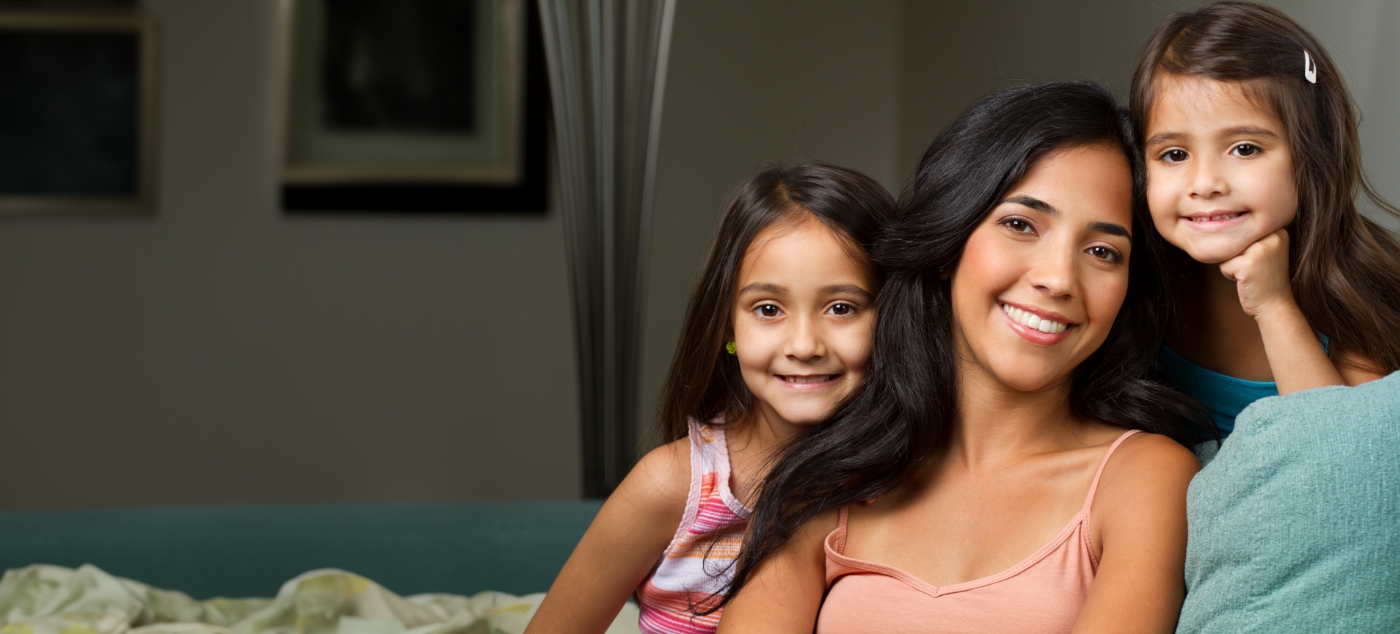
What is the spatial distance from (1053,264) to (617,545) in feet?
1.84

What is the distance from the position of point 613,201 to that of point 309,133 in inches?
51.1

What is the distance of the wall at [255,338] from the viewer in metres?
2.93

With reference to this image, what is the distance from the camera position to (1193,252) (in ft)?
3.36

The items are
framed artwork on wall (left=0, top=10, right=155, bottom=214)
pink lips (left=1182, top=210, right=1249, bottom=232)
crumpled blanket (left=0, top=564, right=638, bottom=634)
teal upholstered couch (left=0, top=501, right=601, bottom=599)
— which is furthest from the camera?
framed artwork on wall (left=0, top=10, right=155, bottom=214)

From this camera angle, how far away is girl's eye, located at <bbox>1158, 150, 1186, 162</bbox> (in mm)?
1047

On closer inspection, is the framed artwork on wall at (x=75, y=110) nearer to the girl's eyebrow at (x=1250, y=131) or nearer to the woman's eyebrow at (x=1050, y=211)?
the woman's eyebrow at (x=1050, y=211)

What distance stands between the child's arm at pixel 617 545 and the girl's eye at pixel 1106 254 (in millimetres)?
492

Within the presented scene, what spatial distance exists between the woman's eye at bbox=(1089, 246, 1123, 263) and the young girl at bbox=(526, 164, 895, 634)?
24 cm

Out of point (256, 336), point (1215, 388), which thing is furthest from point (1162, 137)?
point (256, 336)

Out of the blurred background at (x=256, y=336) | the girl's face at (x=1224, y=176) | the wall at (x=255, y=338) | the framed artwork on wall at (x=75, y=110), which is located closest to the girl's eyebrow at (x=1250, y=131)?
the girl's face at (x=1224, y=176)

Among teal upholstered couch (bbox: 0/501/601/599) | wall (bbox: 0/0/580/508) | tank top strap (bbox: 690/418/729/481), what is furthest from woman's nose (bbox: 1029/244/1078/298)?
wall (bbox: 0/0/580/508)

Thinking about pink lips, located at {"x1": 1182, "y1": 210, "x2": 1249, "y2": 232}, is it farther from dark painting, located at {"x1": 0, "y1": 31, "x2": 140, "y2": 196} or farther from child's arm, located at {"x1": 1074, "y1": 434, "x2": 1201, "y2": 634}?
dark painting, located at {"x1": 0, "y1": 31, "x2": 140, "y2": 196}

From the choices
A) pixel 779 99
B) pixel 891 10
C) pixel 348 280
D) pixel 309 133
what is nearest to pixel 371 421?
pixel 348 280

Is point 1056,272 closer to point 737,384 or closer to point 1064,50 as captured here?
point 737,384
